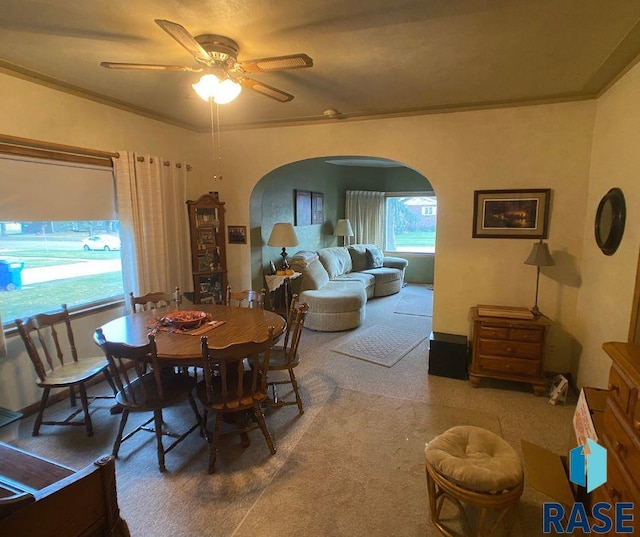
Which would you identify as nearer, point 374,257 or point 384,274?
point 384,274

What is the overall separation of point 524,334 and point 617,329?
0.75 meters

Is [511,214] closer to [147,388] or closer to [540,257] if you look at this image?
[540,257]

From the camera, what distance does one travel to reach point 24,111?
264cm

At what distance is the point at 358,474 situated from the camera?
7.09ft

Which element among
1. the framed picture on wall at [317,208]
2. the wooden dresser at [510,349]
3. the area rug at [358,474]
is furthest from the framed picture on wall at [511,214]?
the framed picture on wall at [317,208]

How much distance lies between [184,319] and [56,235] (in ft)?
4.59

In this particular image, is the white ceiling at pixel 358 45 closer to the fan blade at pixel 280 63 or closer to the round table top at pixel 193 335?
the fan blade at pixel 280 63

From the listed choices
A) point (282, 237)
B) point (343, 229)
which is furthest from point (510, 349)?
point (343, 229)

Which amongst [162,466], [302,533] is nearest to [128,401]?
[162,466]

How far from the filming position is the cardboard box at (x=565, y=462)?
1675 mm

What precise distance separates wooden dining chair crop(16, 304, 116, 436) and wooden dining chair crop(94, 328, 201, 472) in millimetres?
496

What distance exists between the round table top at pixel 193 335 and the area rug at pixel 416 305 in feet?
10.8

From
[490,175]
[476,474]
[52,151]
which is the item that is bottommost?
[476,474]

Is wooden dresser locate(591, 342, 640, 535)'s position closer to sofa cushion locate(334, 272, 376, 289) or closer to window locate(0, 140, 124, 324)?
window locate(0, 140, 124, 324)
